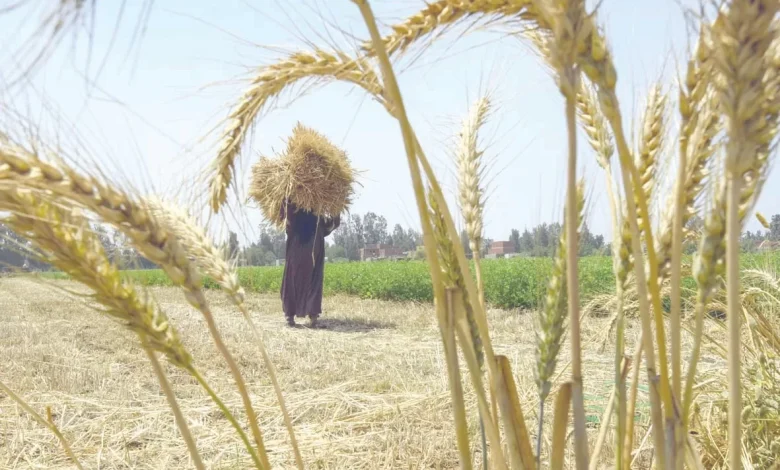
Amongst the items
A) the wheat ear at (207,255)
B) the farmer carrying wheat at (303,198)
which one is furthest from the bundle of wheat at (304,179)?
the wheat ear at (207,255)

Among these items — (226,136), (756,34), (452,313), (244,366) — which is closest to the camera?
(756,34)

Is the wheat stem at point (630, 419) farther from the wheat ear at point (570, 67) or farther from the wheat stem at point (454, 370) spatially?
the wheat ear at point (570, 67)

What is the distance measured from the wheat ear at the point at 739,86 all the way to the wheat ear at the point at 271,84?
0.37 m

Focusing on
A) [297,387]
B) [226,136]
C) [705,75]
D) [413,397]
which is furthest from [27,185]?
[297,387]

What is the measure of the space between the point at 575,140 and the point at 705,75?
18cm

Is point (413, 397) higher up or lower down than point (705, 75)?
lower down

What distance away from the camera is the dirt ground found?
3.01m

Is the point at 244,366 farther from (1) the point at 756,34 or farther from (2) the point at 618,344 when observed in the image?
(1) the point at 756,34

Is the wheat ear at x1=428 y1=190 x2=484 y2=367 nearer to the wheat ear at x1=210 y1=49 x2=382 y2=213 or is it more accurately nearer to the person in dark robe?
the wheat ear at x1=210 y1=49 x2=382 y2=213

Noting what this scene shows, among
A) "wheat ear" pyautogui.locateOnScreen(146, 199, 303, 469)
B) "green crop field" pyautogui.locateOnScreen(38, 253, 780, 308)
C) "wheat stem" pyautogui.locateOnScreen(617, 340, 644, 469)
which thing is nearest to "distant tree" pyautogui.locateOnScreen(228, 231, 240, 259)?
"wheat ear" pyautogui.locateOnScreen(146, 199, 303, 469)

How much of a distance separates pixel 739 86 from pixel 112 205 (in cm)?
64

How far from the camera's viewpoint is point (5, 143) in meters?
0.78

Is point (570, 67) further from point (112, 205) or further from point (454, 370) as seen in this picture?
point (112, 205)

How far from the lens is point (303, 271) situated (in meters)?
8.73
